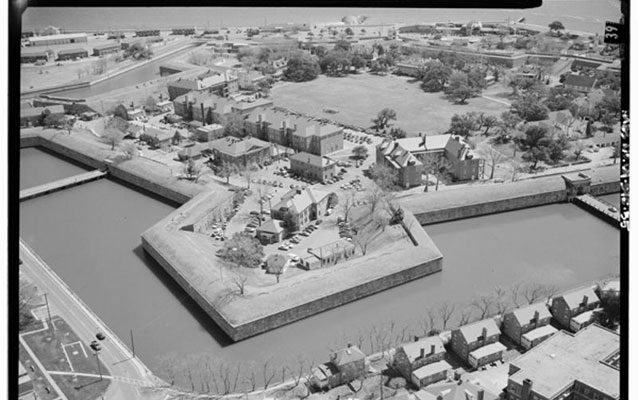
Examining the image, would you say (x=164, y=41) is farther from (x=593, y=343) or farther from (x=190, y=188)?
(x=593, y=343)

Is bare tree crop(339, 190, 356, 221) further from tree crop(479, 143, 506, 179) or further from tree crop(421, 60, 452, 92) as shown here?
tree crop(421, 60, 452, 92)

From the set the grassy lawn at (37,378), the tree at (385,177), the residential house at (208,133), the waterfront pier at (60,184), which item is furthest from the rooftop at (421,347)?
the residential house at (208,133)

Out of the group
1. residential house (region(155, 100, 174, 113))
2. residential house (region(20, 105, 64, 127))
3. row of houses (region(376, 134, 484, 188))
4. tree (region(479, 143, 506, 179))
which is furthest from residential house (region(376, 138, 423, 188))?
residential house (region(20, 105, 64, 127))

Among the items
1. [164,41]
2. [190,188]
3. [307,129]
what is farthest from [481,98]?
[164,41]

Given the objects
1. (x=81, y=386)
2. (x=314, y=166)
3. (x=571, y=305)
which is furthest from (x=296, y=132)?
(x=81, y=386)

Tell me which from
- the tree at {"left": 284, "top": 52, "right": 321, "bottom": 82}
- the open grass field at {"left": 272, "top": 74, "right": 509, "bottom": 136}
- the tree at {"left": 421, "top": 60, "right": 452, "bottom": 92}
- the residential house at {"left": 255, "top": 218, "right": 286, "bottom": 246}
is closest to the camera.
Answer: the residential house at {"left": 255, "top": 218, "right": 286, "bottom": 246}

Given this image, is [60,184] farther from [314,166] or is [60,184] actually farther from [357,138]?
[357,138]

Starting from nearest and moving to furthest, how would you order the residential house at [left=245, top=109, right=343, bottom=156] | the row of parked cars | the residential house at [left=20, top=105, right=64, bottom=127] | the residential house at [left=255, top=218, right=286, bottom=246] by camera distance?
the residential house at [left=255, top=218, right=286, bottom=246], the residential house at [left=245, top=109, right=343, bottom=156], the row of parked cars, the residential house at [left=20, top=105, right=64, bottom=127]
